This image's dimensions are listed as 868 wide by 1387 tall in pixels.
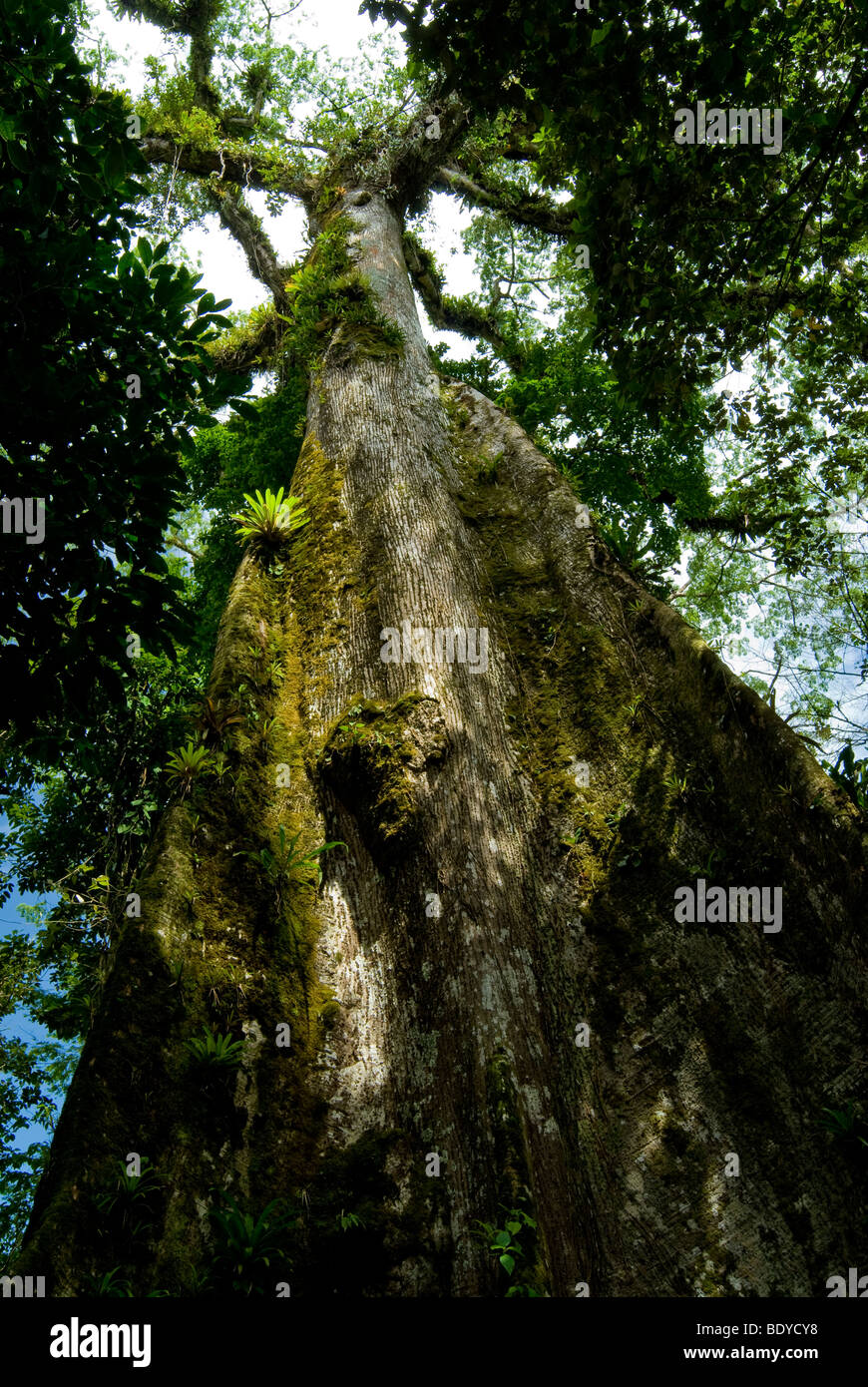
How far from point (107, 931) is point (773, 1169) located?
5590 millimetres

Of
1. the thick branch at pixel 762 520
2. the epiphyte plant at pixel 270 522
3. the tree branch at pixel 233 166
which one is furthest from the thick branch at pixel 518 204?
the epiphyte plant at pixel 270 522

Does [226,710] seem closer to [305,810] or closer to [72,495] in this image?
[305,810]

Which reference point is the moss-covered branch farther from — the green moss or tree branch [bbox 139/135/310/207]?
the green moss

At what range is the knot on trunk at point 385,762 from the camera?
4.09 meters

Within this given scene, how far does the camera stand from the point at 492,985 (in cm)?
359

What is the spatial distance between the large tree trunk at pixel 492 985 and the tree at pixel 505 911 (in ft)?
0.05

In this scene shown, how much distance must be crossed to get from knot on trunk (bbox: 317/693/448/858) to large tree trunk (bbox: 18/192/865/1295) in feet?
0.06

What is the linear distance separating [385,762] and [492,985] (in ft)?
4.29

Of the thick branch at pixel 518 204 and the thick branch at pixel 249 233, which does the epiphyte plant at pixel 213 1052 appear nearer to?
the thick branch at pixel 249 233

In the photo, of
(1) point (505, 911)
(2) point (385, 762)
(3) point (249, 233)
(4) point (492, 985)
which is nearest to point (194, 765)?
(2) point (385, 762)

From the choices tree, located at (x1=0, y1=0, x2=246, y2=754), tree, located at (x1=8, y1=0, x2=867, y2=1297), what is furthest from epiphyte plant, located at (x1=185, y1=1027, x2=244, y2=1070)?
tree, located at (x1=0, y1=0, x2=246, y2=754)

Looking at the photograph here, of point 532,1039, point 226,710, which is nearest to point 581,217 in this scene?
point 226,710

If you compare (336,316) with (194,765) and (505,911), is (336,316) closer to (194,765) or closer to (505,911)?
(194,765)

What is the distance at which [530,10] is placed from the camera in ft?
11.9
